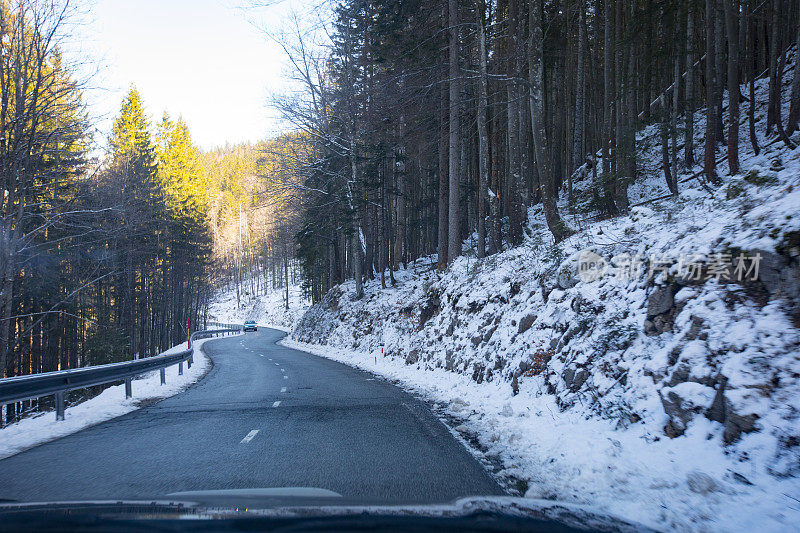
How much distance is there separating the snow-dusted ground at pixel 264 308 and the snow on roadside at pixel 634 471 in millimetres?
60770

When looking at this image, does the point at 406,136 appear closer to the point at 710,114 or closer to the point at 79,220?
the point at 710,114

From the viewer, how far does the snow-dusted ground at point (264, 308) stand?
71.8 m

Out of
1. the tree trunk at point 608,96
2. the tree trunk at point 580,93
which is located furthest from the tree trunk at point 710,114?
the tree trunk at point 580,93

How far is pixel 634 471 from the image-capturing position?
479 cm

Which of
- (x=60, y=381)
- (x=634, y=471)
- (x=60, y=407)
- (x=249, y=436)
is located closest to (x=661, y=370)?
(x=634, y=471)

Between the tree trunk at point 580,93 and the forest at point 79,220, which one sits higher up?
the tree trunk at point 580,93

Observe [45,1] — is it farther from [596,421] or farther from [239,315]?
[239,315]

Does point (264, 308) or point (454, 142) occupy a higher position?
point (454, 142)

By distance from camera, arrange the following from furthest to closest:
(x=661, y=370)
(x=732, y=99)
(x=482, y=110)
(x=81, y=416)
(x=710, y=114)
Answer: (x=482, y=110) → (x=710, y=114) → (x=732, y=99) → (x=81, y=416) → (x=661, y=370)

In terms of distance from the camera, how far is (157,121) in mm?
50469

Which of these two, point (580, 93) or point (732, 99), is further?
point (580, 93)

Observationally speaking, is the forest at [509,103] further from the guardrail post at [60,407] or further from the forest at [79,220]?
the guardrail post at [60,407]

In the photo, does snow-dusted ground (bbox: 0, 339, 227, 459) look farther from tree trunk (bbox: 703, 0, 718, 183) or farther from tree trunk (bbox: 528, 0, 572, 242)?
tree trunk (bbox: 703, 0, 718, 183)

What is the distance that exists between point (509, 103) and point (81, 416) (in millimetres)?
14671
